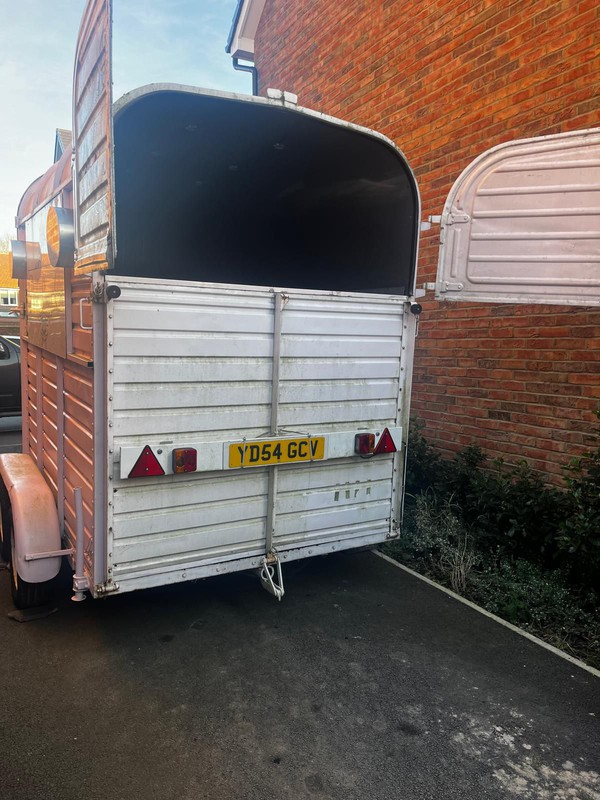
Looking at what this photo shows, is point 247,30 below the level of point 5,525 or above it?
above

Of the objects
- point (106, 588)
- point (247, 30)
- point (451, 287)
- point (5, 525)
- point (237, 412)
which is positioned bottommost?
point (5, 525)

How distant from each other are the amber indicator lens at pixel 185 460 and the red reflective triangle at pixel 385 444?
1295 millimetres

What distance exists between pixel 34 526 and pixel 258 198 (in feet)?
9.46

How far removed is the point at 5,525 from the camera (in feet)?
14.3

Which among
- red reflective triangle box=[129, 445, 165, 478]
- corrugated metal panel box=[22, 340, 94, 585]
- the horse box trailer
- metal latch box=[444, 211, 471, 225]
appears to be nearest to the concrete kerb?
the horse box trailer

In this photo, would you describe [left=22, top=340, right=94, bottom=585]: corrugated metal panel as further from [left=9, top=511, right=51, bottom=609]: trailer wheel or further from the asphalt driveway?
the asphalt driveway

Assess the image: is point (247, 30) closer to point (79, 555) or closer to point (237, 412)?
point (237, 412)

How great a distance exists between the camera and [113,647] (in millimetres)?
3352

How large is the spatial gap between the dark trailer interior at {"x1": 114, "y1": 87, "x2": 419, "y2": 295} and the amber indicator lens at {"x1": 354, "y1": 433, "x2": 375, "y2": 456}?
107 cm

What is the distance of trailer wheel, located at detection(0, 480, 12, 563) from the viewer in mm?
4223

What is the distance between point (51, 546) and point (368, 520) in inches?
81.1

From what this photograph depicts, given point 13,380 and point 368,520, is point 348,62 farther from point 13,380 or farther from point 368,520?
point 13,380

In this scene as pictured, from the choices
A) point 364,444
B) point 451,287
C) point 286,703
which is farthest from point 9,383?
point 286,703

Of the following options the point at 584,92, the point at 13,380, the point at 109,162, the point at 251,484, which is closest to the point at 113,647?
the point at 251,484
